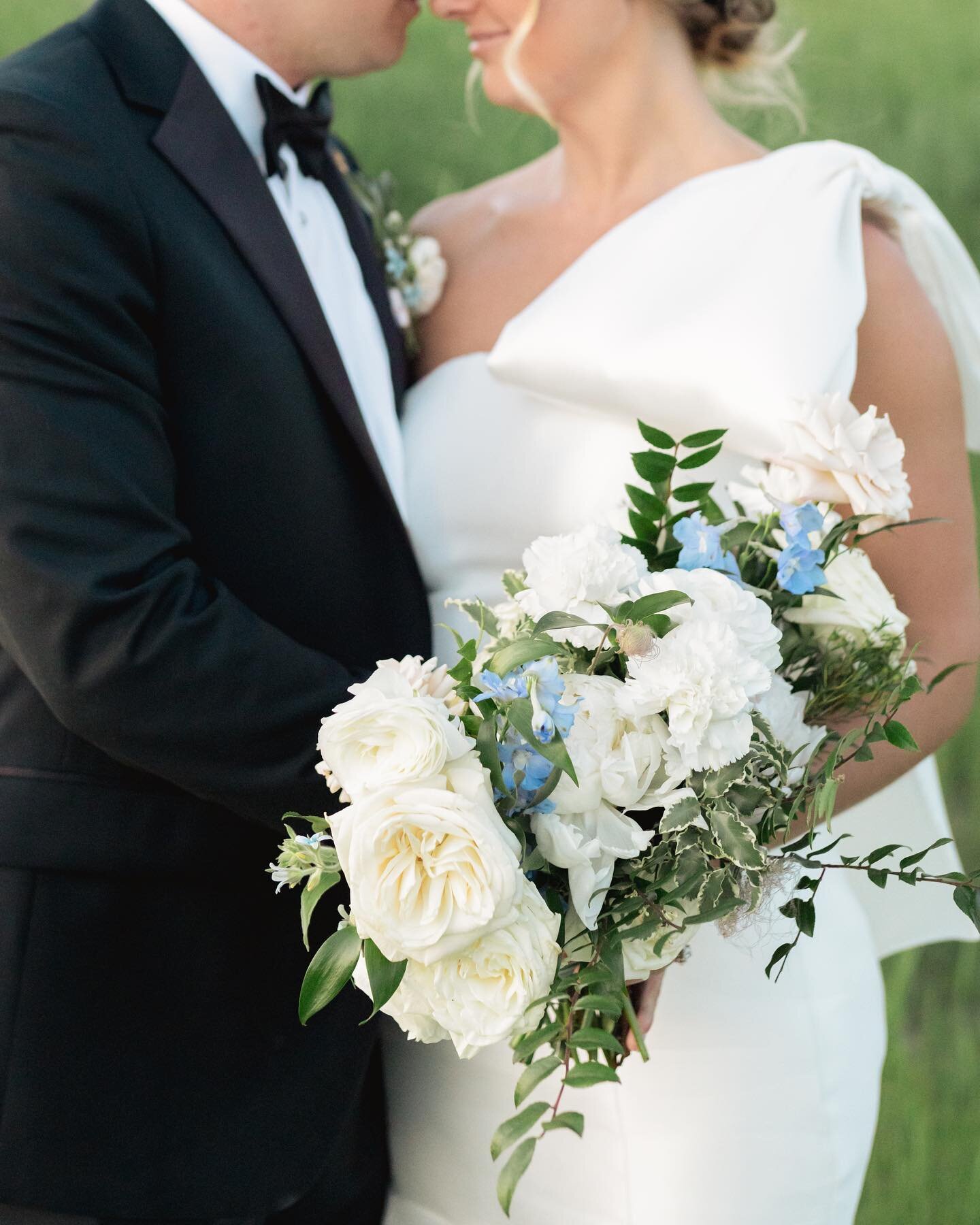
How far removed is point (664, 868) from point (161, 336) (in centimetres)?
87

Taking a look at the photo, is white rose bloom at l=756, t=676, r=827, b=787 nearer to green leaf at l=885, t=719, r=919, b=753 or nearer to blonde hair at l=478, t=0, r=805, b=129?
green leaf at l=885, t=719, r=919, b=753

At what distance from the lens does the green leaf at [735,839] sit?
42.2 inches

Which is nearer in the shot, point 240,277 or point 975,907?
point 975,907

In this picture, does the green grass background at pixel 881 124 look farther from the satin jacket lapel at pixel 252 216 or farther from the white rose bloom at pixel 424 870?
the white rose bloom at pixel 424 870

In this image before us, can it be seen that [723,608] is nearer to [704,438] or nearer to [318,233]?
[704,438]

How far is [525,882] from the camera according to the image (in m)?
1.07

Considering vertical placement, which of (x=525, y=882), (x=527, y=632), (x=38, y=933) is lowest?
(x=38, y=933)

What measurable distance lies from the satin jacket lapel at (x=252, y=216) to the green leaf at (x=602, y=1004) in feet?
2.73

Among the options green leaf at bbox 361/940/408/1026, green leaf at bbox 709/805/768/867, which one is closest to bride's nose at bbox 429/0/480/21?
green leaf at bbox 709/805/768/867

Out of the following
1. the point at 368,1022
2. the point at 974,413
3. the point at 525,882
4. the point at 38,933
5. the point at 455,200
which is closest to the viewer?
the point at 525,882

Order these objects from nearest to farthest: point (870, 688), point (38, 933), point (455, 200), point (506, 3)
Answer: point (870, 688), point (38, 933), point (506, 3), point (455, 200)

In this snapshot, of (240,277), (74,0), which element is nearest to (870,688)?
(240,277)

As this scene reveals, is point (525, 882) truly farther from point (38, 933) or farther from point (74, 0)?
point (74, 0)

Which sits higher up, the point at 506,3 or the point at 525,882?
the point at 506,3
